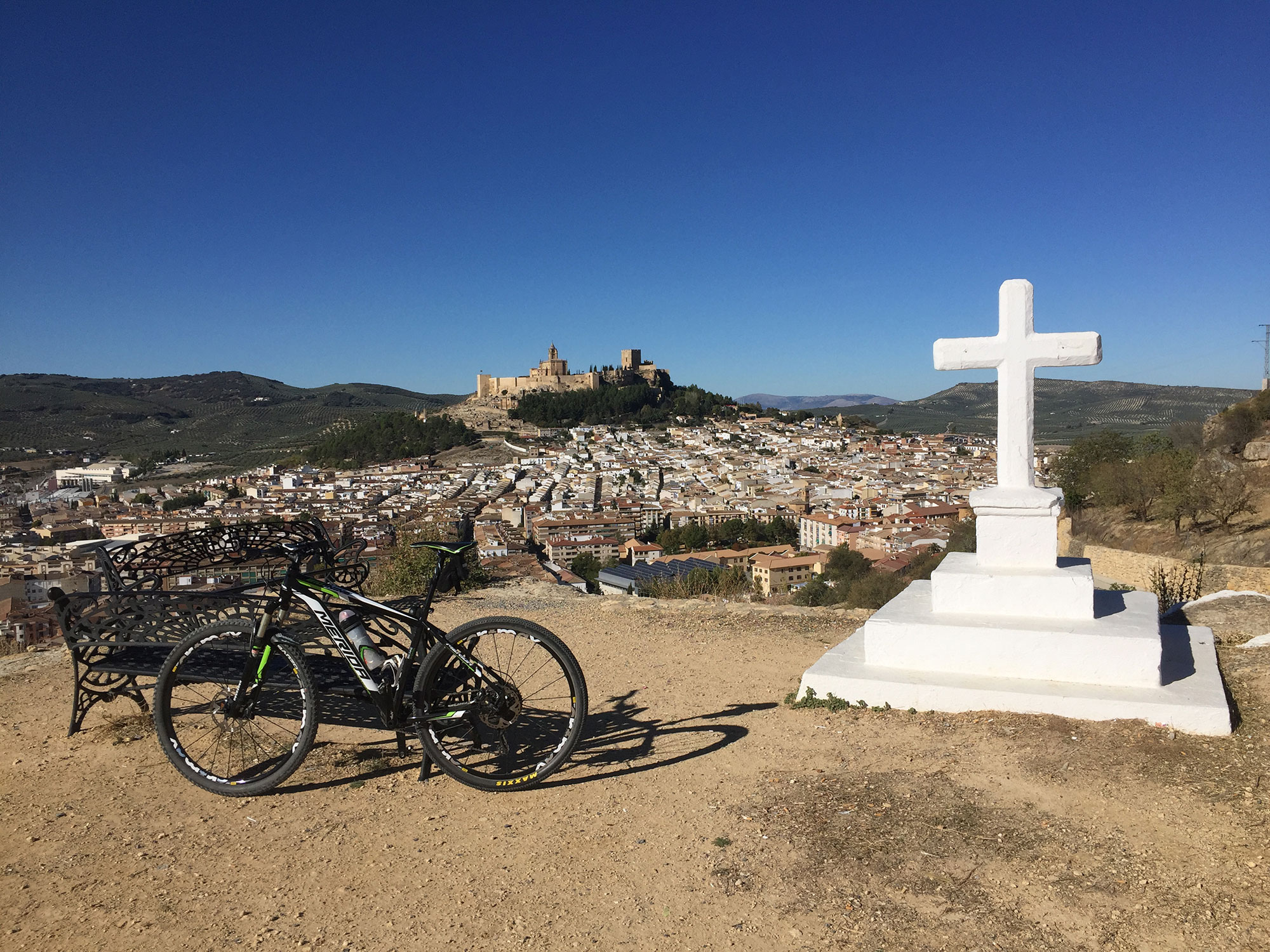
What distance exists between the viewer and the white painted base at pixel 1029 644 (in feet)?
10.7

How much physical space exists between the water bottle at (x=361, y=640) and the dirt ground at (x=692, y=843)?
450 millimetres

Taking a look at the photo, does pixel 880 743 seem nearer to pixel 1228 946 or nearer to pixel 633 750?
pixel 633 750

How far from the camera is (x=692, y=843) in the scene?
227 cm

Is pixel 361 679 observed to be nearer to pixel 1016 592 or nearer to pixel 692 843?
pixel 692 843

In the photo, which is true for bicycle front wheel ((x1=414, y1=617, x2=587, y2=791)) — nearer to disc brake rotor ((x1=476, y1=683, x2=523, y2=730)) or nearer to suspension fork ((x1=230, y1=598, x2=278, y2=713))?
disc brake rotor ((x1=476, y1=683, x2=523, y2=730))

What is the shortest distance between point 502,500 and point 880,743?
47.0m

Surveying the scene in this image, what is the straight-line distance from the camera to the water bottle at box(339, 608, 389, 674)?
264 centimetres

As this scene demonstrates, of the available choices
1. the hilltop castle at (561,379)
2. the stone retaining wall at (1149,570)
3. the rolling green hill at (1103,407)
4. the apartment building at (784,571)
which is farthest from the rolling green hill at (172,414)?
the stone retaining wall at (1149,570)

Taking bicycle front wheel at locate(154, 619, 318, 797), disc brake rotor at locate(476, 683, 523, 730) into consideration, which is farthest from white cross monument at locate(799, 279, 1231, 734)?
bicycle front wheel at locate(154, 619, 318, 797)

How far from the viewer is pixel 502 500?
49.1m

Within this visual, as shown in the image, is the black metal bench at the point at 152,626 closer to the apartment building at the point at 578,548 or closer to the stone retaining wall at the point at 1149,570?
the stone retaining wall at the point at 1149,570

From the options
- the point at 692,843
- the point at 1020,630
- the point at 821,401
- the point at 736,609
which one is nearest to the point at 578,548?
the point at 736,609

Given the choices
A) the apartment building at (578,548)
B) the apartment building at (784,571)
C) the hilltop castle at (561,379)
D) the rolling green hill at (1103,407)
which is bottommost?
the apartment building at (578,548)

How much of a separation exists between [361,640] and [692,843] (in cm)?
129
